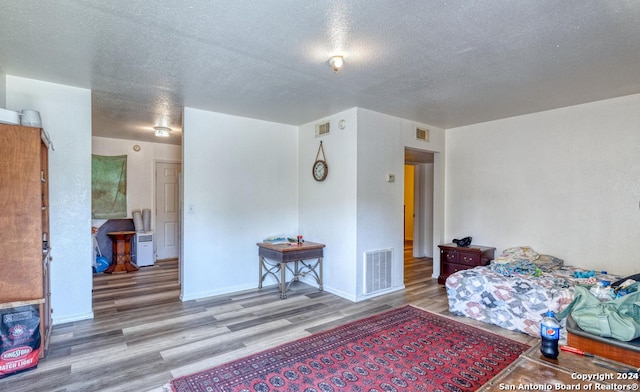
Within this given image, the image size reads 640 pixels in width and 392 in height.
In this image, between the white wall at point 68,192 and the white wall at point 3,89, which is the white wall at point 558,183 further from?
the white wall at point 3,89

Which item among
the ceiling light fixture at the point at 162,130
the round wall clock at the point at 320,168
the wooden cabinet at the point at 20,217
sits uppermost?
the ceiling light fixture at the point at 162,130

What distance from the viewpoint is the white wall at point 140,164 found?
622 cm

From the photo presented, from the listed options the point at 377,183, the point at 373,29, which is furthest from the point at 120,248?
the point at 373,29

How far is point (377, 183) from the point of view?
14.4ft

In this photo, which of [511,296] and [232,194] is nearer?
[511,296]

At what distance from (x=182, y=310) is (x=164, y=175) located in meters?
3.87

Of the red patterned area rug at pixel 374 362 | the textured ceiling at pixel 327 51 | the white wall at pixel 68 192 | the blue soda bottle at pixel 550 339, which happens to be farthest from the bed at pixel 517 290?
the white wall at pixel 68 192

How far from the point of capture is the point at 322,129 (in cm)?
467

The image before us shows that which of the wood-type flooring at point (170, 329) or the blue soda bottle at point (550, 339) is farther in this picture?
the wood-type flooring at point (170, 329)

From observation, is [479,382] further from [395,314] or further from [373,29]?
[373,29]

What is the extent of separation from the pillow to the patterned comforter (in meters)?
0.08

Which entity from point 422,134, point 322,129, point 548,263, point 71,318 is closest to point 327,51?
point 322,129

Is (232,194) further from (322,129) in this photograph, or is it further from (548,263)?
(548,263)

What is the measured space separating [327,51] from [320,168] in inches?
89.1
